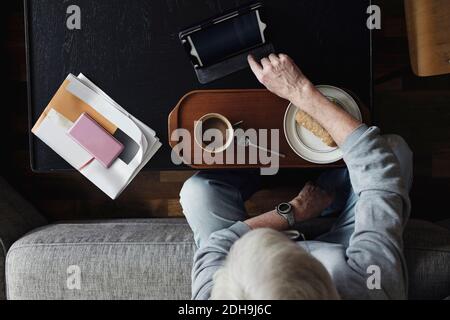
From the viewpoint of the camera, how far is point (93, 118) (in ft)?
3.70

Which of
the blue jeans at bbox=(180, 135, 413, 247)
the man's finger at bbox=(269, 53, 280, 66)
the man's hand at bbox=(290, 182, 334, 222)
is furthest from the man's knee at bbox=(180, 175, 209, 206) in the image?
the man's finger at bbox=(269, 53, 280, 66)

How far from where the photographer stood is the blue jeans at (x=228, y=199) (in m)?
1.17

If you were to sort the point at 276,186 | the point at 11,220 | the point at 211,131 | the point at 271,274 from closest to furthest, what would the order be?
the point at 271,274
the point at 211,131
the point at 11,220
the point at 276,186

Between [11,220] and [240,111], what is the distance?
2.40 ft

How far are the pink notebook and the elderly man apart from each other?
0.73 feet

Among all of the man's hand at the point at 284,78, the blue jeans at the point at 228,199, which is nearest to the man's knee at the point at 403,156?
the blue jeans at the point at 228,199

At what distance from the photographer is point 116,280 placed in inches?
47.5

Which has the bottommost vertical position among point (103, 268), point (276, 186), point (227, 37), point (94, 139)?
point (103, 268)

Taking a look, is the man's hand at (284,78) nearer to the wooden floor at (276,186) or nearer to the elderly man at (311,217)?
the elderly man at (311,217)

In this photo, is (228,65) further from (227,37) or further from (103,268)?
(103,268)

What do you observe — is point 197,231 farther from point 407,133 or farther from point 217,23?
point 407,133

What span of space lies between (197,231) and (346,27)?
0.62 meters

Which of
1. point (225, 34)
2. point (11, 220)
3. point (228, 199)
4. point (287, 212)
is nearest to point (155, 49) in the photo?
point (225, 34)

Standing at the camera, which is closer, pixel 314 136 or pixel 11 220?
pixel 314 136
